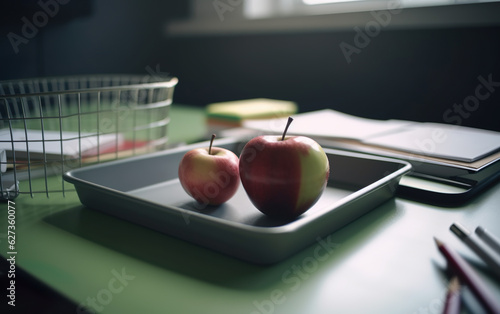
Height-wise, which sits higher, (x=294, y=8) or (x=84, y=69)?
(x=294, y=8)

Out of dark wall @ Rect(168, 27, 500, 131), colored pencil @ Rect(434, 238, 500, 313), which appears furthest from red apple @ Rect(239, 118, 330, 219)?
dark wall @ Rect(168, 27, 500, 131)

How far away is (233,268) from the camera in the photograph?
0.41m

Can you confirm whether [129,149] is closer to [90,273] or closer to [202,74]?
[90,273]

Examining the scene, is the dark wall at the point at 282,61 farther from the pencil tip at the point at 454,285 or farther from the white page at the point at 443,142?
the pencil tip at the point at 454,285

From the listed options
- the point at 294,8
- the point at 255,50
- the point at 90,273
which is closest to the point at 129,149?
→ the point at 90,273

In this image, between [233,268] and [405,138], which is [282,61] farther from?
[233,268]

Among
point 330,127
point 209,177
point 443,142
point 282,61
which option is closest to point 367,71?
point 282,61

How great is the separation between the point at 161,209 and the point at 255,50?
1.26m

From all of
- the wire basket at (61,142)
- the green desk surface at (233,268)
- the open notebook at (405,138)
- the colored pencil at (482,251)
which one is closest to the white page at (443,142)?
the open notebook at (405,138)

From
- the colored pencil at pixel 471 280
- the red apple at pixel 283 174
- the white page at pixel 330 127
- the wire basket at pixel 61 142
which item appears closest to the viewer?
the colored pencil at pixel 471 280

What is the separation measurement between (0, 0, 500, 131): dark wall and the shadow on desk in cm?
77

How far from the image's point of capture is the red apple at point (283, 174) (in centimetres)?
49

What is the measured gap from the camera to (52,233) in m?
0.49

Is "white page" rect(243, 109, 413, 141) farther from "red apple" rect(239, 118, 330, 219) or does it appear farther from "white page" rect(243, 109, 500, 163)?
"red apple" rect(239, 118, 330, 219)
